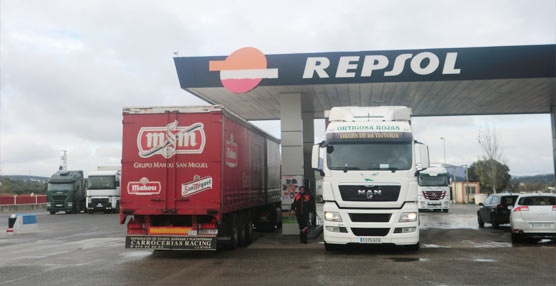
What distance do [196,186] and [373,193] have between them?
4103mm

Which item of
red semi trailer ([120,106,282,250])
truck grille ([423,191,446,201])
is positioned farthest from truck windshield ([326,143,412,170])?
truck grille ([423,191,446,201])

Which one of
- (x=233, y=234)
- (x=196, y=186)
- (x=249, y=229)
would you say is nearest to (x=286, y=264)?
(x=196, y=186)

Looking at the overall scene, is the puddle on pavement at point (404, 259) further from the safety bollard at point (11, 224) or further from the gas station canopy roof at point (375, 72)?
the safety bollard at point (11, 224)

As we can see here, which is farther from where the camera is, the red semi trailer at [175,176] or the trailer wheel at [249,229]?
the trailer wheel at [249,229]

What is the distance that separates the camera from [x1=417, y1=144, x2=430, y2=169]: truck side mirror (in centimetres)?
1212

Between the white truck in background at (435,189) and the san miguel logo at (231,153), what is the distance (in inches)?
894

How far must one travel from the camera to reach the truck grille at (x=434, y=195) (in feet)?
110

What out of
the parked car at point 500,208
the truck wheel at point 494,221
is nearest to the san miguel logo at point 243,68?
the parked car at point 500,208

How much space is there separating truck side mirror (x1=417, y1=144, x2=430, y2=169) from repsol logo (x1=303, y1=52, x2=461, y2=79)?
14.8ft

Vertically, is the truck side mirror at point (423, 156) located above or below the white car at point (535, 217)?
A: above

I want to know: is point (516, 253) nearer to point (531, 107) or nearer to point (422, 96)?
point (422, 96)

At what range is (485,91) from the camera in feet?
61.0

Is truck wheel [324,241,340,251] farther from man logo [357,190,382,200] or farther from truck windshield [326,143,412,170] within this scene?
truck windshield [326,143,412,170]

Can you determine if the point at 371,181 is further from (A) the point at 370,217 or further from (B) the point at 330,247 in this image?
(B) the point at 330,247
